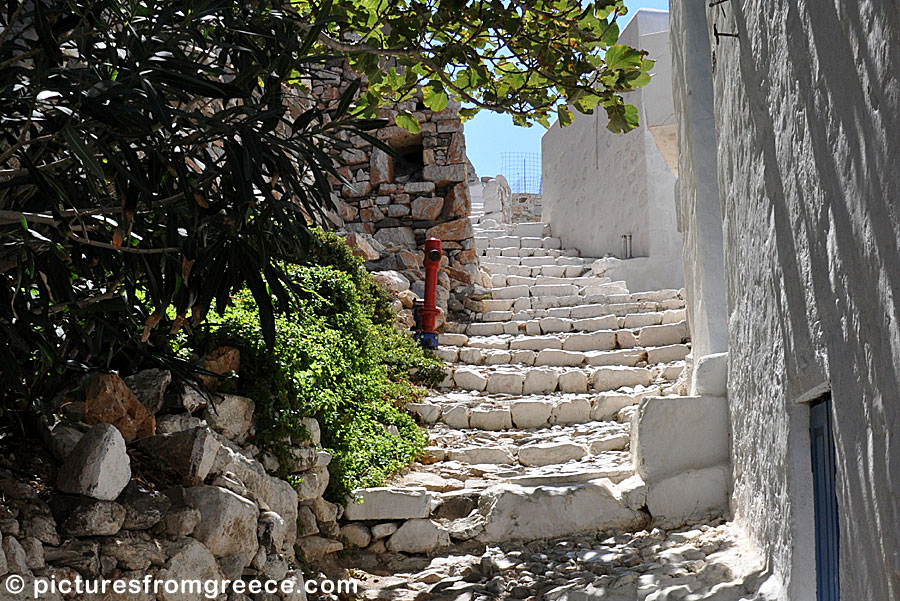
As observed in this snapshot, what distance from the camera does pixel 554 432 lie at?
610cm

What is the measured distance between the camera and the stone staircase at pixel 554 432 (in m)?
4.49

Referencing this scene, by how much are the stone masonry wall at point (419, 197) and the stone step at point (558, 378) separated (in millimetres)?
2390

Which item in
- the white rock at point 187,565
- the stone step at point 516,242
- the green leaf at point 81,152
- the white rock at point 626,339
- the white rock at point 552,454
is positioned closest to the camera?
the green leaf at point 81,152

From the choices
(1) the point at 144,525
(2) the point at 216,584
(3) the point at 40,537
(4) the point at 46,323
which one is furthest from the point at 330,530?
(4) the point at 46,323

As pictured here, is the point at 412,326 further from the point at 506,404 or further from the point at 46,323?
the point at 46,323

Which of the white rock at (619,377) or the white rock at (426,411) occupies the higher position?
the white rock at (619,377)

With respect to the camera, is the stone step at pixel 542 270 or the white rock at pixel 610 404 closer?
the white rock at pixel 610 404

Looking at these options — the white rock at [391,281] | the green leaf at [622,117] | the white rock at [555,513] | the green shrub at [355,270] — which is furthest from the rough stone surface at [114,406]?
the white rock at [391,281]

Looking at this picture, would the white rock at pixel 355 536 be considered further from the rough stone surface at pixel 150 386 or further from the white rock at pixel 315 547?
the rough stone surface at pixel 150 386

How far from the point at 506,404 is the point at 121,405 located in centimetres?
365

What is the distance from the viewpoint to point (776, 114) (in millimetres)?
2732

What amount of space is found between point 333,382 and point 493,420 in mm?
1628

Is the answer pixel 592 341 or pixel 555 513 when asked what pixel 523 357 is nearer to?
pixel 592 341

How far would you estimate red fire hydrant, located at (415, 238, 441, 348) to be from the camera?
7.96 meters
